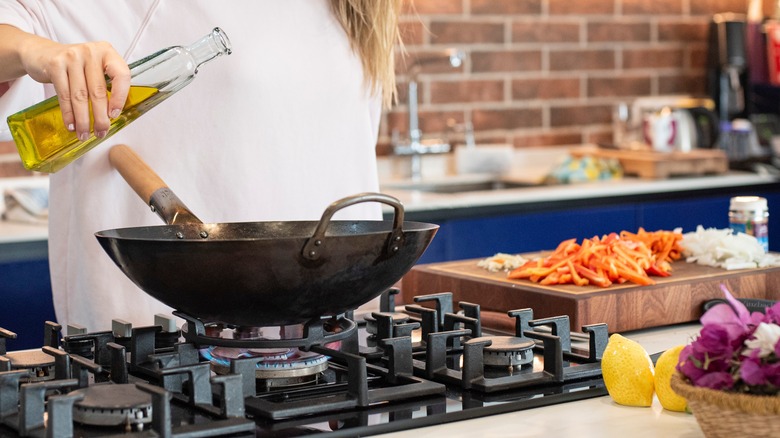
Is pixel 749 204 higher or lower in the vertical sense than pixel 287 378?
higher

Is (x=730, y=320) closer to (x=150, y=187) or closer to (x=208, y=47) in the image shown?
(x=208, y=47)

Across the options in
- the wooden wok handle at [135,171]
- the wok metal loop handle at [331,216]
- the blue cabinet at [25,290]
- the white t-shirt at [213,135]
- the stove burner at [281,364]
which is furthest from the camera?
the blue cabinet at [25,290]

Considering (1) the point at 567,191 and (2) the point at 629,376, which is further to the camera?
(1) the point at 567,191

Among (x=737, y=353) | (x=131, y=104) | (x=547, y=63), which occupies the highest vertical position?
(x=547, y=63)

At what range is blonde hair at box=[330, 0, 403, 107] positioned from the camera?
5.54ft

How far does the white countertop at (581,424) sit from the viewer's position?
96 centimetres

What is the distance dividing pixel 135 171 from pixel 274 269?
50 cm

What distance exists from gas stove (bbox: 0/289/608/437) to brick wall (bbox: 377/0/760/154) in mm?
2372

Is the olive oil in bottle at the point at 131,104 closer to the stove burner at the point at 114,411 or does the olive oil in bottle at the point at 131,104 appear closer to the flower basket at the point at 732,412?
the stove burner at the point at 114,411

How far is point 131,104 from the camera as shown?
1.23 m

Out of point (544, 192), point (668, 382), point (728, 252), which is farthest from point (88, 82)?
point (544, 192)

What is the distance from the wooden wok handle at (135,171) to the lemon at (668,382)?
2.06ft

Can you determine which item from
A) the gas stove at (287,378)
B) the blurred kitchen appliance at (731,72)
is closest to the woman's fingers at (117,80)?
the gas stove at (287,378)

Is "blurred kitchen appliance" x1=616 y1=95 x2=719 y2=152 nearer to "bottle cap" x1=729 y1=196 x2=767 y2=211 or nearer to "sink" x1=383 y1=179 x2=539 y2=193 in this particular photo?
"sink" x1=383 y1=179 x2=539 y2=193
